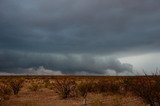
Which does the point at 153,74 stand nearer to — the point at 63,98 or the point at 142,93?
the point at 142,93

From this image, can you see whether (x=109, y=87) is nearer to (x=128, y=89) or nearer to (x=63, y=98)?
(x=128, y=89)

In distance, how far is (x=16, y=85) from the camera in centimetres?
3634

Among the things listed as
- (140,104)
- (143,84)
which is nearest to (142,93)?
(143,84)

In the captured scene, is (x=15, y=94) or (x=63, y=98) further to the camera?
(x=15, y=94)

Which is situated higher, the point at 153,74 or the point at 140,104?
the point at 153,74

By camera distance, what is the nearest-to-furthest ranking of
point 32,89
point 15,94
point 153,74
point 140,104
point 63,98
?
point 153,74 → point 140,104 → point 63,98 → point 15,94 → point 32,89

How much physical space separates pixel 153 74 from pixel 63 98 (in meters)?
12.1

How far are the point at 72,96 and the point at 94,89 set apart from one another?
4347 millimetres

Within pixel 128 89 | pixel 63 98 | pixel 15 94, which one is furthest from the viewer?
pixel 15 94

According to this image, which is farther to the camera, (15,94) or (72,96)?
(15,94)

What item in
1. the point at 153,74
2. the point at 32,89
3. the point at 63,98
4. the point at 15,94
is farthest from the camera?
the point at 32,89

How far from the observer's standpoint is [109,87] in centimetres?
3372

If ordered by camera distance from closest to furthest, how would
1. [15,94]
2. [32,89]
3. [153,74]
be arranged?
[153,74] → [15,94] → [32,89]

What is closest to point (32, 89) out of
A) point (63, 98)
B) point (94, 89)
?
point (94, 89)
